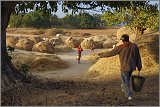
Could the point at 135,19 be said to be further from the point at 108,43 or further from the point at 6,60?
the point at 108,43

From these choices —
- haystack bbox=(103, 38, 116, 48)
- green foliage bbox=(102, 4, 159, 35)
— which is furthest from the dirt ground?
haystack bbox=(103, 38, 116, 48)

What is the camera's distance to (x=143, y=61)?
50.3 ft

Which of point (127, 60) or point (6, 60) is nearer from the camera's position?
point (127, 60)

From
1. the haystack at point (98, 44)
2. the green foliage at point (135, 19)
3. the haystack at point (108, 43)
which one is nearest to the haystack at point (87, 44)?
the haystack at point (98, 44)

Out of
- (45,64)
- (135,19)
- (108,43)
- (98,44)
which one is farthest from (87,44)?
(45,64)

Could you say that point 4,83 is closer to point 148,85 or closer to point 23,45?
point 148,85

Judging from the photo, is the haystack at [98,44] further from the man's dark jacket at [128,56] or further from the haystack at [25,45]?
the man's dark jacket at [128,56]

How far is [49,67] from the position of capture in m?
21.7

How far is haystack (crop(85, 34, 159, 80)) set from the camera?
1498 cm

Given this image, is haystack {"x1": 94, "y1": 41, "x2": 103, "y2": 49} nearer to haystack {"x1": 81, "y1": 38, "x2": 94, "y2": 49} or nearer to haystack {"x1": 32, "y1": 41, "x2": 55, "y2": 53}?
haystack {"x1": 81, "y1": 38, "x2": 94, "y2": 49}

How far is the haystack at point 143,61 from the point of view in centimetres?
1498

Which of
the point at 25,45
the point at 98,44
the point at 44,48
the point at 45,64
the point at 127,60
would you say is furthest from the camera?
the point at 98,44

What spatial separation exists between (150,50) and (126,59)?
25.0 feet

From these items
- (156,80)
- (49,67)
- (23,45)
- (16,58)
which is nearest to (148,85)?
(156,80)
